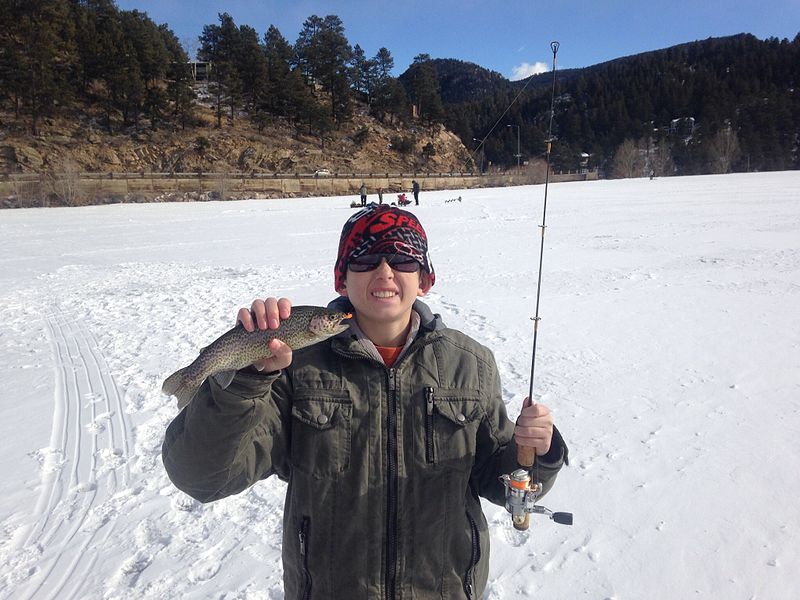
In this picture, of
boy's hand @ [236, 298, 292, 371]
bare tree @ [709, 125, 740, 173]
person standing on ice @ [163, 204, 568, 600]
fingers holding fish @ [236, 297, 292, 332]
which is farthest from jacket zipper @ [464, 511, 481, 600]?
bare tree @ [709, 125, 740, 173]

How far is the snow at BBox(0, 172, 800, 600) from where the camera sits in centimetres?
323

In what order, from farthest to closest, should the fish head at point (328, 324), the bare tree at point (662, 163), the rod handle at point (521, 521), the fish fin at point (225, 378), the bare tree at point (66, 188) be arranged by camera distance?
the bare tree at point (662, 163) → the bare tree at point (66, 188) → the rod handle at point (521, 521) → the fish head at point (328, 324) → the fish fin at point (225, 378)

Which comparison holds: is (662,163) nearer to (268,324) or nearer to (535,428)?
(535,428)

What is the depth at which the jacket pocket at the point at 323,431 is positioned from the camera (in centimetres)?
191

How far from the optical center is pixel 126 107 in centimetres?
5734

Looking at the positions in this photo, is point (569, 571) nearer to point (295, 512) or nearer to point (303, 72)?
point (295, 512)

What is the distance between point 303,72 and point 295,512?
3369 inches

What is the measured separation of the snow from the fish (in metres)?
1.85

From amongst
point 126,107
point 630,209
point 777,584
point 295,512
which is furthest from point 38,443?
point 126,107

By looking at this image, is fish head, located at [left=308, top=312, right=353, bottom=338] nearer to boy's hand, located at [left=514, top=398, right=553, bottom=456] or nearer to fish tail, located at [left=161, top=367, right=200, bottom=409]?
fish tail, located at [left=161, top=367, right=200, bottom=409]

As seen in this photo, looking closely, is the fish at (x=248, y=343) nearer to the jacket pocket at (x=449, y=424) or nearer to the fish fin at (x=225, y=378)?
the fish fin at (x=225, y=378)

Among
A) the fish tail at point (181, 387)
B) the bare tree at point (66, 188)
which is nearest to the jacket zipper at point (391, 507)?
the fish tail at point (181, 387)

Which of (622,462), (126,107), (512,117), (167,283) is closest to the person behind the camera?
(622,462)

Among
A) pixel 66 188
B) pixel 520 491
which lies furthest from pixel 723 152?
pixel 520 491
